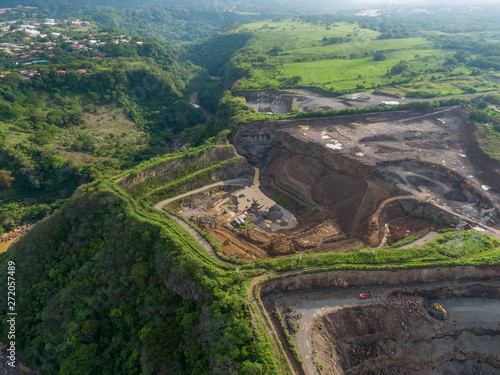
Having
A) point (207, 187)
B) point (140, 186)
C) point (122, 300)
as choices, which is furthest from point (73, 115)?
point (122, 300)

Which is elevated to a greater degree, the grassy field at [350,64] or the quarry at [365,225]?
the grassy field at [350,64]

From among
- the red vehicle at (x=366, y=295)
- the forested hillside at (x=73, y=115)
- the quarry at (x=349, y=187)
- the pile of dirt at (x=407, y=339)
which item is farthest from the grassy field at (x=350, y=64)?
the pile of dirt at (x=407, y=339)

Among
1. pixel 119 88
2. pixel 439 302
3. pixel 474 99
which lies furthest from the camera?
pixel 119 88

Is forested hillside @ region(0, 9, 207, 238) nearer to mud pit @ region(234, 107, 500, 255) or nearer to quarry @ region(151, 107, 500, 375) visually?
quarry @ region(151, 107, 500, 375)

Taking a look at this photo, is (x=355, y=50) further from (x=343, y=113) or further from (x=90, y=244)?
(x=90, y=244)

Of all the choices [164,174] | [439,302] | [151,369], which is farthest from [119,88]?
[439,302]

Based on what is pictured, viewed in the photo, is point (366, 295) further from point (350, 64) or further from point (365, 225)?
point (350, 64)

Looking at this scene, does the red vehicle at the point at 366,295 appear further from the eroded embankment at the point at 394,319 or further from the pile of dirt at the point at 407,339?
the pile of dirt at the point at 407,339
